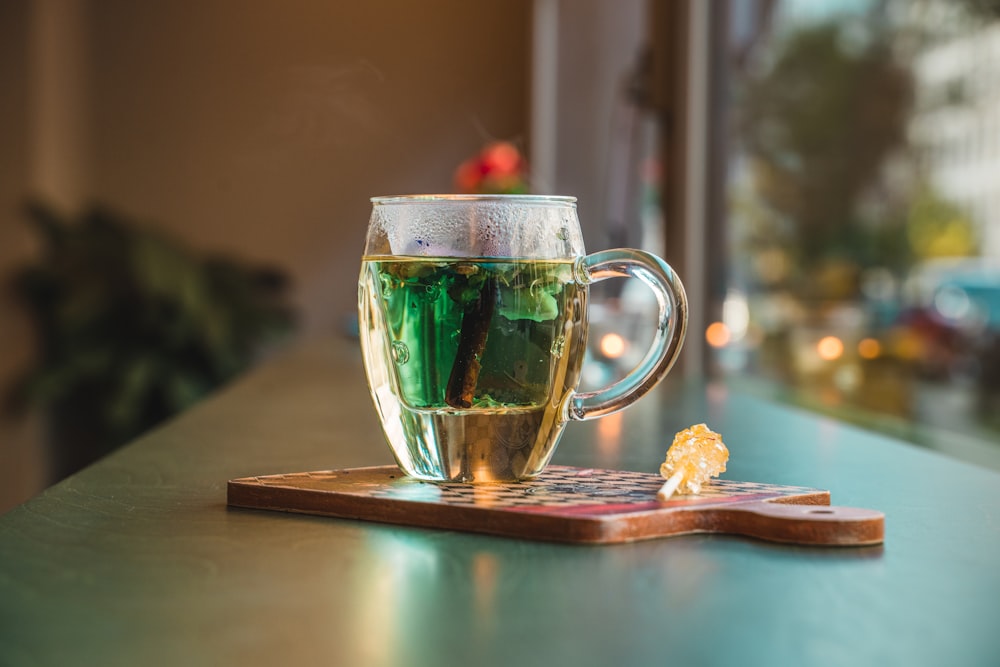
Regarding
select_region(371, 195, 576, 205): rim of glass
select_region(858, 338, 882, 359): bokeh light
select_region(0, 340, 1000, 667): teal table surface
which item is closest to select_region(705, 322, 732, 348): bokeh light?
select_region(858, 338, 882, 359): bokeh light

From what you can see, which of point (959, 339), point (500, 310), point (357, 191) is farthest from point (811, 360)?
point (357, 191)

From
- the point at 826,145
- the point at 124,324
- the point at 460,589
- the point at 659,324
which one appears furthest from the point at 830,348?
the point at 124,324

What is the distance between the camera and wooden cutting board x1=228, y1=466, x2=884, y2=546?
531mm

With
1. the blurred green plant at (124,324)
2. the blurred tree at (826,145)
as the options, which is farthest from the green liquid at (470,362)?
the blurred green plant at (124,324)

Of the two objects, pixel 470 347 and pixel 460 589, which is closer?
pixel 460 589

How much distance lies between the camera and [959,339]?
1.68 meters

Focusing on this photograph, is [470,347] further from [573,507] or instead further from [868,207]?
[868,207]

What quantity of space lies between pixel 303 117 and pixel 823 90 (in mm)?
1029

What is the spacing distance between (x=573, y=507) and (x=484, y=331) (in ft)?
0.44

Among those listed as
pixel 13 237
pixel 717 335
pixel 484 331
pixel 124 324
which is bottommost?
pixel 484 331

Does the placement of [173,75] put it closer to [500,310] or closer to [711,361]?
[711,361]

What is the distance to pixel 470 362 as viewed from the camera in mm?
658

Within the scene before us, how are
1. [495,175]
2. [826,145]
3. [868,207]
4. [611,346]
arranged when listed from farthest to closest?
1. [495,175]
2. [826,145]
3. [868,207]
4. [611,346]

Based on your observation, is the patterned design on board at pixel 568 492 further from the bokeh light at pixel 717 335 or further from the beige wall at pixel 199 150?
the beige wall at pixel 199 150
